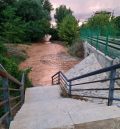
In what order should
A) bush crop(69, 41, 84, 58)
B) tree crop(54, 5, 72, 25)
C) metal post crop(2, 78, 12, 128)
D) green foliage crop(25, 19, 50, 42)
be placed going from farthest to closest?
tree crop(54, 5, 72, 25) < green foliage crop(25, 19, 50, 42) < bush crop(69, 41, 84, 58) < metal post crop(2, 78, 12, 128)

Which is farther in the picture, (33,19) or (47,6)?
(47,6)

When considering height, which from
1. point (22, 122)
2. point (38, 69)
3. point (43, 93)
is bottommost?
point (38, 69)

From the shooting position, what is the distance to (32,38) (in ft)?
184

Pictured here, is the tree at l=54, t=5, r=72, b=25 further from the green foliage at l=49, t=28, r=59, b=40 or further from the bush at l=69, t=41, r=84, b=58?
the bush at l=69, t=41, r=84, b=58

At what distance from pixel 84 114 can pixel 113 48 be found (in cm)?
830

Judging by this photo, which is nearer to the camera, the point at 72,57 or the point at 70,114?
the point at 70,114

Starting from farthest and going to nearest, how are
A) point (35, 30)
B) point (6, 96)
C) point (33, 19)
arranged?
point (33, 19) < point (35, 30) < point (6, 96)

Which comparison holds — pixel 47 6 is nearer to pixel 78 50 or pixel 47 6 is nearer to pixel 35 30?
pixel 35 30

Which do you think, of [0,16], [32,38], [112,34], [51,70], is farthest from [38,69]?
[32,38]

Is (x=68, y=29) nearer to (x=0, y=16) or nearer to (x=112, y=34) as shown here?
(x=0, y=16)

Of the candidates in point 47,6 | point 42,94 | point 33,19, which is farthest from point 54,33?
point 42,94

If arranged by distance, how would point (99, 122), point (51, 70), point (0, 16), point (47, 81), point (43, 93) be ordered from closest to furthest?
1. point (99, 122)
2. point (43, 93)
3. point (47, 81)
4. point (51, 70)
5. point (0, 16)

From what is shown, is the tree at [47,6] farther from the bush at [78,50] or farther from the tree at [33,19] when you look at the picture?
the bush at [78,50]

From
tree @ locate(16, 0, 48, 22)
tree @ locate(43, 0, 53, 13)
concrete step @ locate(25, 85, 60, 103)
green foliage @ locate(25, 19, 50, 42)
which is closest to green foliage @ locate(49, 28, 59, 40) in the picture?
tree @ locate(16, 0, 48, 22)
